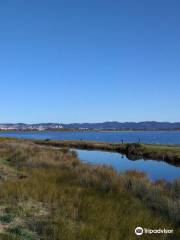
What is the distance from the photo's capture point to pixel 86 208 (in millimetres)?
11586

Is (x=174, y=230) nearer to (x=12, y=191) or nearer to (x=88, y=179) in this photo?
(x=12, y=191)

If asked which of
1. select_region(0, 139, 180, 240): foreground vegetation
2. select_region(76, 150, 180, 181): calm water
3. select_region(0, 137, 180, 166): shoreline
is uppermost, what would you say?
select_region(0, 139, 180, 240): foreground vegetation

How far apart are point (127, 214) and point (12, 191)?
4.28m

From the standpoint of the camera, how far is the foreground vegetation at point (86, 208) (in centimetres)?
937

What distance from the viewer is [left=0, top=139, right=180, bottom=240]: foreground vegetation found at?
937 centimetres

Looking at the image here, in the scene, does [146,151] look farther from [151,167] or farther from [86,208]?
[86,208]

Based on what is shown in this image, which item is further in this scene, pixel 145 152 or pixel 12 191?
pixel 145 152

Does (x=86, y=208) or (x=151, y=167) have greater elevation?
(x=86, y=208)

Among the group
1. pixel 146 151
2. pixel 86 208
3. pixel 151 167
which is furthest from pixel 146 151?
pixel 86 208

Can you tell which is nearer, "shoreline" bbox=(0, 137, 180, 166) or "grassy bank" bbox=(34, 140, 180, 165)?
"shoreline" bbox=(0, 137, 180, 166)

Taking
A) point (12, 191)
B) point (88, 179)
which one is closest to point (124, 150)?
point (88, 179)

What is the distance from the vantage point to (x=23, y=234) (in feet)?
29.7

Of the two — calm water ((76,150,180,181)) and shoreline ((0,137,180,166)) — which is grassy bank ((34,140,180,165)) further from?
calm water ((76,150,180,181))

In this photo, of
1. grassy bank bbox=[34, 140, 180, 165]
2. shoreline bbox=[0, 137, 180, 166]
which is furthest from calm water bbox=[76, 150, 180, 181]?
grassy bank bbox=[34, 140, 180, 165]
